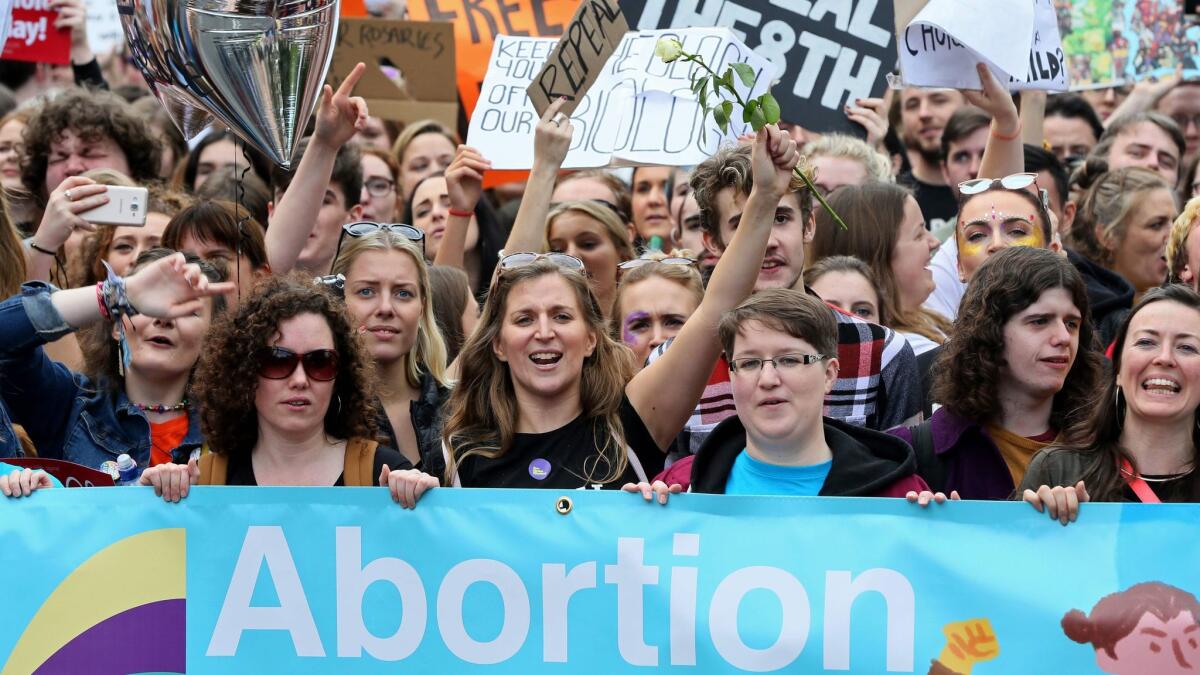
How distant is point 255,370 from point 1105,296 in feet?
9.90

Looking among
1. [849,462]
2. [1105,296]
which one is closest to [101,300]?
[849,462]

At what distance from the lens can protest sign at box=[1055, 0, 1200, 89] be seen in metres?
8.52

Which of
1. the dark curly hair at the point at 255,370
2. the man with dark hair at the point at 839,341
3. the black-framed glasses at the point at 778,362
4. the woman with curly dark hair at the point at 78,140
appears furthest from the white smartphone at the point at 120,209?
the woman with curly dark hair at the point at 78,140

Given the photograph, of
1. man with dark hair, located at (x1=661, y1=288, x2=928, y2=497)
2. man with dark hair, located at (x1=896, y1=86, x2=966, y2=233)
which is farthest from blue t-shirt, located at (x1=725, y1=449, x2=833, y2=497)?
man with dark hair, located at (x1=896, y1=86, x2=966, y2=233)

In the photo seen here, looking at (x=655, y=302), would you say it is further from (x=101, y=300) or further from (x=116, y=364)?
(x=101, y=300)

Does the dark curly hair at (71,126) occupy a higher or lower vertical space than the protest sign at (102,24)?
lower

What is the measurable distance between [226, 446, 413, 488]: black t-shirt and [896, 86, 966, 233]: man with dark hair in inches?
154

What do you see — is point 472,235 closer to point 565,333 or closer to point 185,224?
point 185,224

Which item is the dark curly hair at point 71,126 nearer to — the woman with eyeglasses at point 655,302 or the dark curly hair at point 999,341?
the woman with eyeglasses at point 655,302

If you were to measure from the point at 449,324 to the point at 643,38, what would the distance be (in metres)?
1.48

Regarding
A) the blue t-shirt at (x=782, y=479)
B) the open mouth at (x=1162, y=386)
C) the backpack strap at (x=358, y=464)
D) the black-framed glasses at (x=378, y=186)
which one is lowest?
the backpack strap at (x=358, y=464)

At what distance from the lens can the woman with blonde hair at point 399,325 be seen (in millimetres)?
5391

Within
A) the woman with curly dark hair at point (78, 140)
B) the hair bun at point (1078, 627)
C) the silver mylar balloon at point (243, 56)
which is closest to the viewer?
the hair bun at point (1078, 627)

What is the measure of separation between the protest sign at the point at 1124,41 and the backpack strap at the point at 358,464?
5276 mm
